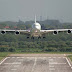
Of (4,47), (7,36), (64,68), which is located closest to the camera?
(64,68)

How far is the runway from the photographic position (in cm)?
7414

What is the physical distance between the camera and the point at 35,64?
8288 centimetres

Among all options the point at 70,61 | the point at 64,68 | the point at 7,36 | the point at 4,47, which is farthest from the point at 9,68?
the point at 7,36

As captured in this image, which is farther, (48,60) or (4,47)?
(4,47)

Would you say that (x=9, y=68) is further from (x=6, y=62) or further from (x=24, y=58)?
(x=24, y=58)

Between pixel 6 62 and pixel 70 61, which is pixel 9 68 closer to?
pixel 6 62

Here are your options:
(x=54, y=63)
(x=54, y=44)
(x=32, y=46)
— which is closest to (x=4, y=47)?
(x=32, y=46)

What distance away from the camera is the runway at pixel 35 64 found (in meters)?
74.1

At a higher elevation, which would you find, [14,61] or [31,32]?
[31,32]

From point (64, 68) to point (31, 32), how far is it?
48.9 ft

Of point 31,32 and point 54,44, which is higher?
point 31,32

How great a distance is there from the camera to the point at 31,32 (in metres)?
78.8

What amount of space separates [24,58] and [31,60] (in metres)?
4.88

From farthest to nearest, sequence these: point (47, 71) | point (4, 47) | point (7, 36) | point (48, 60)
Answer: point (7, 36), point (4, 47), point (48, 60), point (47, 71)
